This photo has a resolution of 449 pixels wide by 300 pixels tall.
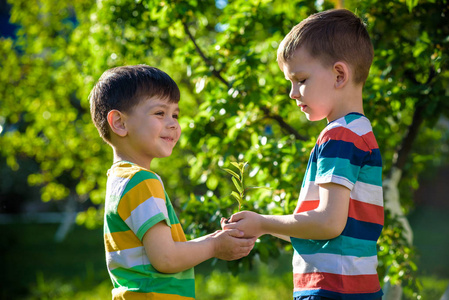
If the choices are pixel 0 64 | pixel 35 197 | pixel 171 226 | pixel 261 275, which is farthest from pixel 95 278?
pixel 35 197

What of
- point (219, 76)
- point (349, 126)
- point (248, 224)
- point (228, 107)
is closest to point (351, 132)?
point (349, 126)

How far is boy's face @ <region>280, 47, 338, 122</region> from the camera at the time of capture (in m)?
1.56

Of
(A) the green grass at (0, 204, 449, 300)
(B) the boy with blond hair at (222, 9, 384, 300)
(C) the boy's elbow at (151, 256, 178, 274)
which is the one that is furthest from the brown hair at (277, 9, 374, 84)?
(A) the green grass at (0, 204, 449, 300)

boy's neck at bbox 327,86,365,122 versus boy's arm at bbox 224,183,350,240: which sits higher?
boy's neck at bbox 327,86,365,122

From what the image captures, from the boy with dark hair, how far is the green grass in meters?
2.16

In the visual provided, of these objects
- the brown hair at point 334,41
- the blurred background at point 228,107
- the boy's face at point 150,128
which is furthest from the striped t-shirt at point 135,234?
the blurred background at point 228,107

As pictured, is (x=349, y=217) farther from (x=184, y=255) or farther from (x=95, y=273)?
(x=95, y=273)

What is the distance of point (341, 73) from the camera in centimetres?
157

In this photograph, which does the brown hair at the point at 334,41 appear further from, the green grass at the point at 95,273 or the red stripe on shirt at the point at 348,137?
the green grass at the point at 95,273

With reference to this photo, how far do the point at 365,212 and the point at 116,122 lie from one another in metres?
0.93

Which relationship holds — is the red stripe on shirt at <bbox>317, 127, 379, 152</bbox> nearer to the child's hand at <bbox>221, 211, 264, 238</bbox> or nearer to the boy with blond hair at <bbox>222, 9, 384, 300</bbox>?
the boy with blond hair at <bbox>222, 9, 384, 300</bbox>

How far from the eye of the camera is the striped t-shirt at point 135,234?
153 cm

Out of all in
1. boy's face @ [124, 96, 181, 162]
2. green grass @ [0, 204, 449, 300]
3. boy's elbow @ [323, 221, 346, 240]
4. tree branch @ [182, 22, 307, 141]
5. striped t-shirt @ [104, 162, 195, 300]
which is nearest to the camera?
boy's elbow @ [323, 221, 346, 240]

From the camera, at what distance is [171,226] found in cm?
165
